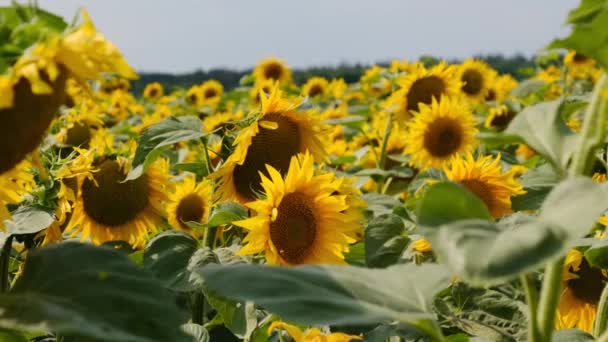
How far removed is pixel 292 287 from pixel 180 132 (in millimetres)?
1118

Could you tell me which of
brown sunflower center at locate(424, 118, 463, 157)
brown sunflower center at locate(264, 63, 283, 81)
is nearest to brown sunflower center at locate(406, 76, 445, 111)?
brown sunflower center at locate(424, 118, 463, 157)

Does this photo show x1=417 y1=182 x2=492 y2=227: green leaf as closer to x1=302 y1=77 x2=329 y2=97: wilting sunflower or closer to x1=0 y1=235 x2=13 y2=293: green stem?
x1=0 y1=235 x2=13 y2=293: green stem

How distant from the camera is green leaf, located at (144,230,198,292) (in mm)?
1670

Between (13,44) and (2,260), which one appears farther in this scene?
(2,260)

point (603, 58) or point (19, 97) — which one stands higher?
point (603, 58)

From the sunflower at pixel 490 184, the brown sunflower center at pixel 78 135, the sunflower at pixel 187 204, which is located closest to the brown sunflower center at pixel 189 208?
the sunflower at pixel 187 204

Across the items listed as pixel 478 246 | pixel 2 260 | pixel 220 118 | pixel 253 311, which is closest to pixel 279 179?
pixel 253 311

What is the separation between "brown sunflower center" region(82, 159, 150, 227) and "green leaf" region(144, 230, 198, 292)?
2.16 feet

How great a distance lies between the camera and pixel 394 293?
0.89m

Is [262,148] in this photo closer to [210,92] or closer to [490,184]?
[490,184]

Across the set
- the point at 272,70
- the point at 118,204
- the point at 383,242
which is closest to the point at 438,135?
the point at 118,204

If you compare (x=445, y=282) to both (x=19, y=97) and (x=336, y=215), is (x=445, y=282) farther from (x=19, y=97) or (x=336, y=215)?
(x=336, y=215)

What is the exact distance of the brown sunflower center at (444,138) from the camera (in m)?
3.79

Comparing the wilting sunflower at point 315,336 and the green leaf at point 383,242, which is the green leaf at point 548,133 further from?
the green leaf at point 383,242
